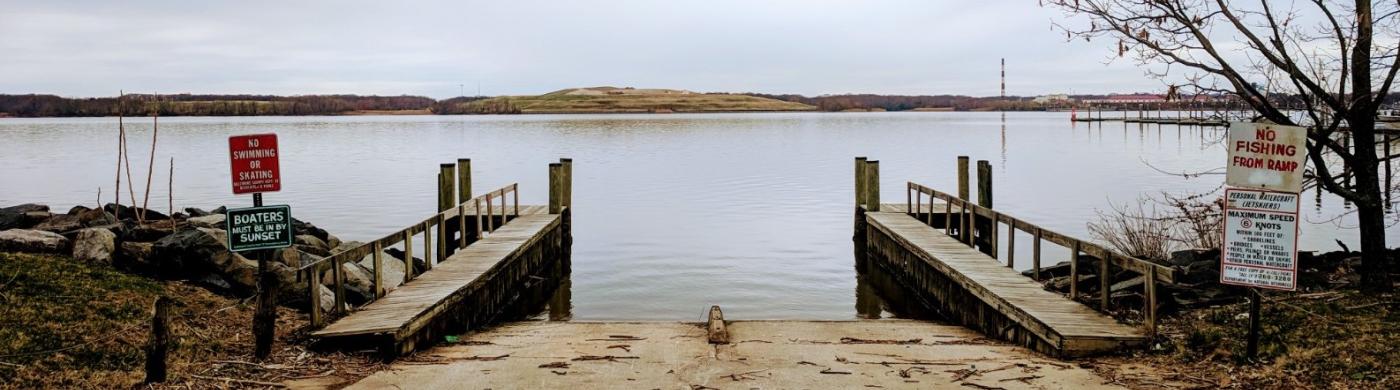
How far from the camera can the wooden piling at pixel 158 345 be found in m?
7.55

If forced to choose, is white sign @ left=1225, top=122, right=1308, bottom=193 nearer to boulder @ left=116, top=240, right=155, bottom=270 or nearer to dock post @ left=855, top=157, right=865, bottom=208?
boulder @ left=116, top=240, right=155, bottom=270

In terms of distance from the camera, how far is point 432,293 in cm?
1141

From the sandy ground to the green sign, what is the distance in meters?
1.44

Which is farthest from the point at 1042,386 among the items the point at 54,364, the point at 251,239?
the point at 54,364

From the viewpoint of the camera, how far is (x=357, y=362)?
8.94 metres

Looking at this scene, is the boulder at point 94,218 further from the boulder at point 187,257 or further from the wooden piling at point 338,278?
the wooden piling at point 338,278

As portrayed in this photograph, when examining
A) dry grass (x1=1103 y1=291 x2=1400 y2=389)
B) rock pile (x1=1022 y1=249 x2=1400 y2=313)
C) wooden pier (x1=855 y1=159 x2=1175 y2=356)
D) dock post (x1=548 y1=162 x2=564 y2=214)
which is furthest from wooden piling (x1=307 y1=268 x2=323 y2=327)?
dock post (x1=548 y1=162 x2=564 y2=214)

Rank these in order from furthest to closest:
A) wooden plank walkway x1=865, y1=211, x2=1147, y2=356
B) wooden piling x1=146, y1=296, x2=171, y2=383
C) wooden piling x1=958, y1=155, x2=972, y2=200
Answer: wooden piling x1=958, y1=155, x2=972, y2=200
wooden plank walkway x1=865, y1=211, x2=1147, y2=356
wooden piling x1=146, y1=296, x2=171, y2=383

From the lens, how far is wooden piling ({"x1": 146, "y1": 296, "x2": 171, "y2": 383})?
7.55m

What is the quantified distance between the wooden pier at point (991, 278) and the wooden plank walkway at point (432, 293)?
5.60 metres

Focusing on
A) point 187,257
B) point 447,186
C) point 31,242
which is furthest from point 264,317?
point 447,186

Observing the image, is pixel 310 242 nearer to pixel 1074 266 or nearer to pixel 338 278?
pixel 338 278

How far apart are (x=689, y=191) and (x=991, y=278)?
26373mm

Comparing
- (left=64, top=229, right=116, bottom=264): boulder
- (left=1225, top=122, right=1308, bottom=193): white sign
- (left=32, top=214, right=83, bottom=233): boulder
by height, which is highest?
(left=1225, top=122, right=1308, bottom=193): white sign
